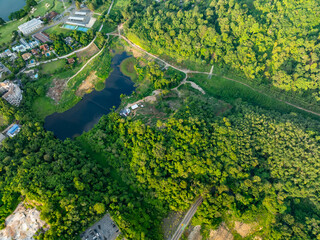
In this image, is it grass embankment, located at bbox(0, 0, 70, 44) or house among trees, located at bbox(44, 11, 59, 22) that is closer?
grass embankment, located at bbox(0, 0, 70, 44)

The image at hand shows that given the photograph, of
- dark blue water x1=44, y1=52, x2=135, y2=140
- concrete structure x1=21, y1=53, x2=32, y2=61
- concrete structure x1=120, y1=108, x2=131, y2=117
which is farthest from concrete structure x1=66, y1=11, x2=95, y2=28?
concrete structure x1=120, y1=108, x2=131, y2=117

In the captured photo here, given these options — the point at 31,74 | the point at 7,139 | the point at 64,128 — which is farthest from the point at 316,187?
the point at 31,74

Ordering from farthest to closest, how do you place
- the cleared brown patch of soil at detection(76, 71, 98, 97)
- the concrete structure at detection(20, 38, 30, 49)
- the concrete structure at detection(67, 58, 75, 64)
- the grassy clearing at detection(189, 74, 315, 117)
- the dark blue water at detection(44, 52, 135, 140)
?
the concrete structure at detection(20, 38, 30, 49)
the concrete structure at detection(67, 58, 75, 64)
the cleared brown patch of soil at detection(76, 71, 98, 97)
the dark blue water at detection(44, 52, 135, 140)
the grassy clearing at detection(189, 74, 315, 117)

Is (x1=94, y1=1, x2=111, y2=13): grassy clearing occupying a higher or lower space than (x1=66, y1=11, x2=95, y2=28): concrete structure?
higher

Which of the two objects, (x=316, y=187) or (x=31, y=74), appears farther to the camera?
(x=31, y=74)

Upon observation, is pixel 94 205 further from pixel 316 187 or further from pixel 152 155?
pixel 316 187

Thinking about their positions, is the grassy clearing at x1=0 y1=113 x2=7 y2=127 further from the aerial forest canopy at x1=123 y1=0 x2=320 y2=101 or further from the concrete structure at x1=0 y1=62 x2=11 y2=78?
the aerial forest canopy at x1=123 y1=0 x2=320 y2=101
